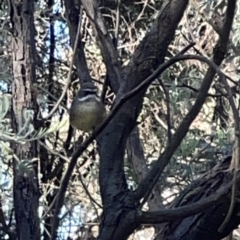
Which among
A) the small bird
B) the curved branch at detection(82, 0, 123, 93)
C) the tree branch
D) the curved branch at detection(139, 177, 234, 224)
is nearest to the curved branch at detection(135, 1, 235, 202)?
the tree branch

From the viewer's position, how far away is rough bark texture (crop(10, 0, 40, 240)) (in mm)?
2232

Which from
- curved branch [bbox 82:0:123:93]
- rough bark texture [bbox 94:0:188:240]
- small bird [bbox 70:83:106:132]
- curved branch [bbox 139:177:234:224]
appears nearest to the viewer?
curved branch [bbox 139:177:234:224]

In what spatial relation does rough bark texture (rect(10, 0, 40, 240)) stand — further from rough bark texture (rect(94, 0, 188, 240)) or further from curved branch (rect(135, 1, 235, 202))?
curved branch (rect(135, 1, 235, 202))

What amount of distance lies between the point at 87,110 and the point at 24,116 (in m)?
0.25

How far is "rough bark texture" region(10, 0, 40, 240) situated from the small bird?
0.45 feet

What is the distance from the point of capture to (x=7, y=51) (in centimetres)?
332

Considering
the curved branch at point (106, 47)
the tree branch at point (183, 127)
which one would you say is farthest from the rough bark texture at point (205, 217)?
the curved branch at point (106, 47)

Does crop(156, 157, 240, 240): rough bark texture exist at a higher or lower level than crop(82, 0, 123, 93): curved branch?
lower

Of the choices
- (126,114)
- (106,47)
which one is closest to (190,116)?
(126,114)

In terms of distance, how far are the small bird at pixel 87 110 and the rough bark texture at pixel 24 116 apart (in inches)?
5.5

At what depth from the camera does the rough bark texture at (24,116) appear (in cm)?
223

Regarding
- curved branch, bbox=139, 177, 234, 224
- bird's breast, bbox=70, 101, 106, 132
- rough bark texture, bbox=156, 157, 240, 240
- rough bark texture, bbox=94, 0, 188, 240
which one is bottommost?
curved branch, bbox=139, 177, 234, 224

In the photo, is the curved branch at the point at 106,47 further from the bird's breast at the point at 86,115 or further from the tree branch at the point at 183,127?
the tree branch at the point at 183,127

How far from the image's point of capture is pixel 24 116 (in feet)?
7.10
